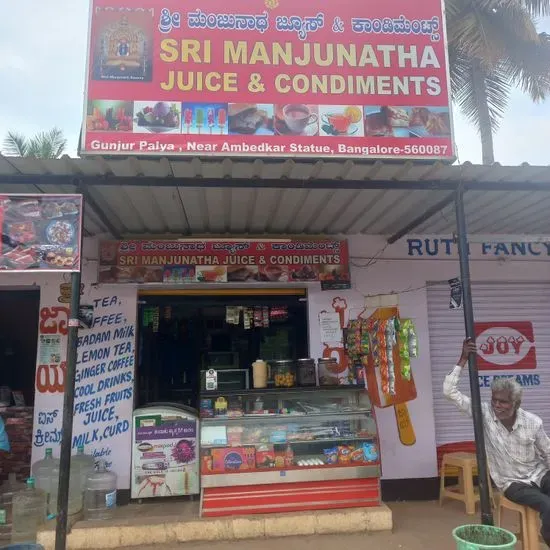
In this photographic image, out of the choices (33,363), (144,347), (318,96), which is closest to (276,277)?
(144,347)

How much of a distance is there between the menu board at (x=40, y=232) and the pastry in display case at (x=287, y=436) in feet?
7.29

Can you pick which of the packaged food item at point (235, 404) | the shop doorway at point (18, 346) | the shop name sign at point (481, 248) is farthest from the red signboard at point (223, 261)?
the shop doorway at point (18, 346)

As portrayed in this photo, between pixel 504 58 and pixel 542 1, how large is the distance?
1.30 m

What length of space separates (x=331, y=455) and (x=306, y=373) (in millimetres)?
944

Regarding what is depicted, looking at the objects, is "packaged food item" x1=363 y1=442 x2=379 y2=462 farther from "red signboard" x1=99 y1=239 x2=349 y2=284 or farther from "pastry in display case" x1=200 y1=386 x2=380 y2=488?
"red signboard" x1=99 y1=239 x2=349 y2=284

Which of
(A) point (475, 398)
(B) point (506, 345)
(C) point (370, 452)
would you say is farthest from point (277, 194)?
(B) point (506, 345)

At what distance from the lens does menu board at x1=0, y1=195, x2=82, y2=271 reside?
4.02 meters

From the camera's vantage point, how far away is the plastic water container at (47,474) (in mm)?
5598

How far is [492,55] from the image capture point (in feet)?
36.4

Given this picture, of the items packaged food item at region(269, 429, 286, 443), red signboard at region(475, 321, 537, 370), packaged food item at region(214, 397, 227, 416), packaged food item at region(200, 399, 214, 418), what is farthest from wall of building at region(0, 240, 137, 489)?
red signboard at region(475, 321, 537, 370)

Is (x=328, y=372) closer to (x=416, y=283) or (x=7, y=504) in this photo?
(x=416, y=283)

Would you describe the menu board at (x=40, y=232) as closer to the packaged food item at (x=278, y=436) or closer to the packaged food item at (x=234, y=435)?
the packaged food item at (x=234, y=435)

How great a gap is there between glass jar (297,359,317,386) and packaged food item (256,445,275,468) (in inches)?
33.2

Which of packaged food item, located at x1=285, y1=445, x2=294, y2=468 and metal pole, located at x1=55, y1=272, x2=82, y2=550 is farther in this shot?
packaged food item, located at x1=285, y1=445, x2=294, y2=468
